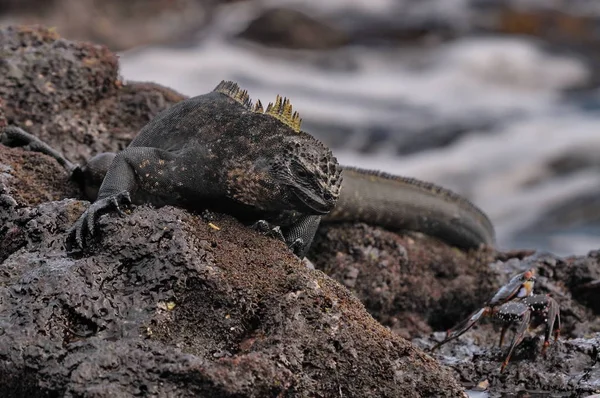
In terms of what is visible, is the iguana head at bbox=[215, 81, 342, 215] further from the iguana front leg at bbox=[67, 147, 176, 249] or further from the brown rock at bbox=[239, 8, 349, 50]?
the brown rock at bbox=[239, 8, 349, 50]

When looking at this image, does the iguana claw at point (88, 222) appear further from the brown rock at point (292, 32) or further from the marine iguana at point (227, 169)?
the brown rock at point (292, 32)

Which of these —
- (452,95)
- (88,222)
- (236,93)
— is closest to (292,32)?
(452,95)

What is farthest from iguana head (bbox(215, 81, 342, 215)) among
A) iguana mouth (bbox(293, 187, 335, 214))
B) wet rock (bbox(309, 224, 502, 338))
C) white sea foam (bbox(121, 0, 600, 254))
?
white sea foam (bbox(121, 0, 600, 254))

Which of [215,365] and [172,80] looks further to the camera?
[172,80]

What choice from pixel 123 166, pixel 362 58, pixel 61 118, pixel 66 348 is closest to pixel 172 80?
pixel 362 58

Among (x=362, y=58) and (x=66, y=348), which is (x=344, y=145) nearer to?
(x=362, y=58)

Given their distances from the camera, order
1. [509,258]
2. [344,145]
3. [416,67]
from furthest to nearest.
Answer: [416,67] < [344,145] < [509,258]
